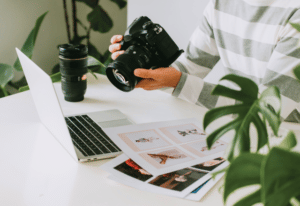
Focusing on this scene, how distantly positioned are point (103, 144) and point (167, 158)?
155 mm

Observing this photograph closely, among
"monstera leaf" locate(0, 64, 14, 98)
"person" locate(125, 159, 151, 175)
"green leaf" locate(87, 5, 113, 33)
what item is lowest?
"monstera leaf" locate(0, 64, 14, 98)

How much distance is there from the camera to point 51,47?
6.98 feet

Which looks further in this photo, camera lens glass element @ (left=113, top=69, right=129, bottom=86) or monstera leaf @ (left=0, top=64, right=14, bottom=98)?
monstera leaf @ (left=0, top=64, right=14, bottom=98)

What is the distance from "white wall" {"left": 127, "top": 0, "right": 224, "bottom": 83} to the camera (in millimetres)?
1573

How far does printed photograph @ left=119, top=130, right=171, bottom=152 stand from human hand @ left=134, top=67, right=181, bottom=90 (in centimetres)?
19

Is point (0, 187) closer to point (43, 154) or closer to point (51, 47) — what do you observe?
point (43, 154)

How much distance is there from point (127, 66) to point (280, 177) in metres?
0.64

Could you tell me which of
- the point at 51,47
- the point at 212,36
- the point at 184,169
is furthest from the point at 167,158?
the point at 51,47

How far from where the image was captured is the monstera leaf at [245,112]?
11.4 inches

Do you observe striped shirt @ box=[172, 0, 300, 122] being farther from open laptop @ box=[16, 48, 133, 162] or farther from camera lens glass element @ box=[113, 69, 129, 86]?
open laptop @ box=[16, 48, 133, 162]

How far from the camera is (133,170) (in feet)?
1.94

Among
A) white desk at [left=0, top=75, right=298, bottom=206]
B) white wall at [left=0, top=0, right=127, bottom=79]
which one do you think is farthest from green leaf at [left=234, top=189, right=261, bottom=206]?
white wall at [left=0, top=0, right=127, bottom=79]

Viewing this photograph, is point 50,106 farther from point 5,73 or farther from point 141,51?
point 5,73

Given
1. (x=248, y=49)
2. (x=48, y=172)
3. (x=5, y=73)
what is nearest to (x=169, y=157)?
(x=48, y=172)
